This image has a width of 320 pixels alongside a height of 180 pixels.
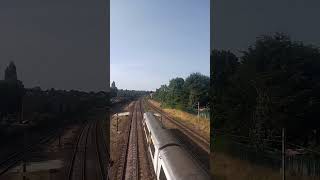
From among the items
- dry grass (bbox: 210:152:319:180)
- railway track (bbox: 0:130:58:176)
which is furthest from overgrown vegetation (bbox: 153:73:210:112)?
railway track (bbox: 0:130:58:176)

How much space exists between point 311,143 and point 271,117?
1.09 metres

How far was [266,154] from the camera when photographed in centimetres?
825

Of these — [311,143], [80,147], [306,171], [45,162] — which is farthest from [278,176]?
[80,147]

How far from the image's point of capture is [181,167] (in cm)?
545

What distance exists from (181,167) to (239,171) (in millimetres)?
3144

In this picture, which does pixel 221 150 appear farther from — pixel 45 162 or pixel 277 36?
pixel 45 162

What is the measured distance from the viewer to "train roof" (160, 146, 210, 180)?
5.04 metres

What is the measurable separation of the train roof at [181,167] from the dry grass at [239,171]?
0.73 metres

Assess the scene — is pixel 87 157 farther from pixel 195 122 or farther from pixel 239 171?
pixel 195 122

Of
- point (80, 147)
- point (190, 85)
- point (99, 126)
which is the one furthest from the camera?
point (190, 85)

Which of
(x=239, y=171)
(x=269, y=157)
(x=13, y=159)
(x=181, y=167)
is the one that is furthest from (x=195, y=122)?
(x=181, y=167)

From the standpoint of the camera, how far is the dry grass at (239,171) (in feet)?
23.4

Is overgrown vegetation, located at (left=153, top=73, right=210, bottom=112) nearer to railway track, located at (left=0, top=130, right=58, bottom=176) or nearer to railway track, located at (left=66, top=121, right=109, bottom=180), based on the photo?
railway track, located at (left=66, top=121, right=109, bottom=180)

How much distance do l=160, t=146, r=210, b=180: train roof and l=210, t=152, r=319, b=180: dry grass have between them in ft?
2.39
